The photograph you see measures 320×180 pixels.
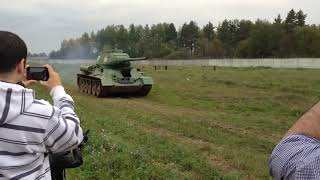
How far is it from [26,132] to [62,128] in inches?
6.6

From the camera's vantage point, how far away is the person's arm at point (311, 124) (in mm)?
1946

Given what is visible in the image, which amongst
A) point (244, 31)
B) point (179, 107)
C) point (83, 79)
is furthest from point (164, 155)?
point (244, 31)

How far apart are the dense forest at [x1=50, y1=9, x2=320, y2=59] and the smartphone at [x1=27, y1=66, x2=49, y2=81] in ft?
248

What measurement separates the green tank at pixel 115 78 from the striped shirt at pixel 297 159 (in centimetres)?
2218

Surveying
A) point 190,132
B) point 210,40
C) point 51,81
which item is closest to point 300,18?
point 210,40

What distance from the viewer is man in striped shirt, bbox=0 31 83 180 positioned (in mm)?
2631

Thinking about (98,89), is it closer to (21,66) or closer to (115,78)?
(115,78)

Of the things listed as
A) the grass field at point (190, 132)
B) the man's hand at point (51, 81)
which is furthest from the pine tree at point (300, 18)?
the man's hand at point (51, 81)

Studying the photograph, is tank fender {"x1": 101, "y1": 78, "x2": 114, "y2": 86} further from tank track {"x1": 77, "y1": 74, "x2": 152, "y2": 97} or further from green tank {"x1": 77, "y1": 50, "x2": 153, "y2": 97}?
tank track {"x1": 77, "y1": 74, "x2": 152, "y2": 97}

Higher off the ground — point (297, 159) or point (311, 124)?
point (311, 124)

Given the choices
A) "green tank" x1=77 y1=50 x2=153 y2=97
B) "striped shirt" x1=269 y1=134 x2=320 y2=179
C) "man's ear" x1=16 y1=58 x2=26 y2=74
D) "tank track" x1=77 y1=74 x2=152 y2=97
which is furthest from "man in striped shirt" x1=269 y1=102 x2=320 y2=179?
"tank track" x1=77 y1=74 x2=152 y2=97

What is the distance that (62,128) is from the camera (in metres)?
2.72

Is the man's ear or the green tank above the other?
the man's ear

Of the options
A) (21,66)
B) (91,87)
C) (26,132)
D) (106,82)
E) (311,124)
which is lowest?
(91,87)
